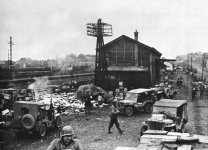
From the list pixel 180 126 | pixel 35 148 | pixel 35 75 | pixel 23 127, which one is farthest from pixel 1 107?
pixel 35 75

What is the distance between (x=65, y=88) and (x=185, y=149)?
3089 centimetres

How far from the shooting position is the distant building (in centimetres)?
3556

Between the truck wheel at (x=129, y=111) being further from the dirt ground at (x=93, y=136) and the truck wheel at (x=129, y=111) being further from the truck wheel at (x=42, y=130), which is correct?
the truck wheel at (x=42, y=130)

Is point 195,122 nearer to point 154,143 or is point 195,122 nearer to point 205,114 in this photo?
point 205,114

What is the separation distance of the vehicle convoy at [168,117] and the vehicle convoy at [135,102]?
18.0 feet

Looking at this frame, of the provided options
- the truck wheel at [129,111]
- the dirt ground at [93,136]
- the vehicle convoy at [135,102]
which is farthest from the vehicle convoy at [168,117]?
the vehicle convoy at [135,102]

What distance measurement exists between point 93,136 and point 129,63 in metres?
23.3

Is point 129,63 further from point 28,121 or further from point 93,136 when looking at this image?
point 28,121

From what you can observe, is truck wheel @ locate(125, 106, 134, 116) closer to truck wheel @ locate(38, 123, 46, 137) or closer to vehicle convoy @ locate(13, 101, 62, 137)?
vehicle convoy @ locate(13, 101, 62, 137)

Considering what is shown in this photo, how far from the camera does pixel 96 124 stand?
700 inches

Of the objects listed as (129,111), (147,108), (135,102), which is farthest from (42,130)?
(147,108)

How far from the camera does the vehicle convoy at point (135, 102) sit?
20808 millimetres

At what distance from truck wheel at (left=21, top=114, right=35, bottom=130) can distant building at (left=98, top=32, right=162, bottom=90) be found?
68.5 feet

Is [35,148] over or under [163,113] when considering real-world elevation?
under
